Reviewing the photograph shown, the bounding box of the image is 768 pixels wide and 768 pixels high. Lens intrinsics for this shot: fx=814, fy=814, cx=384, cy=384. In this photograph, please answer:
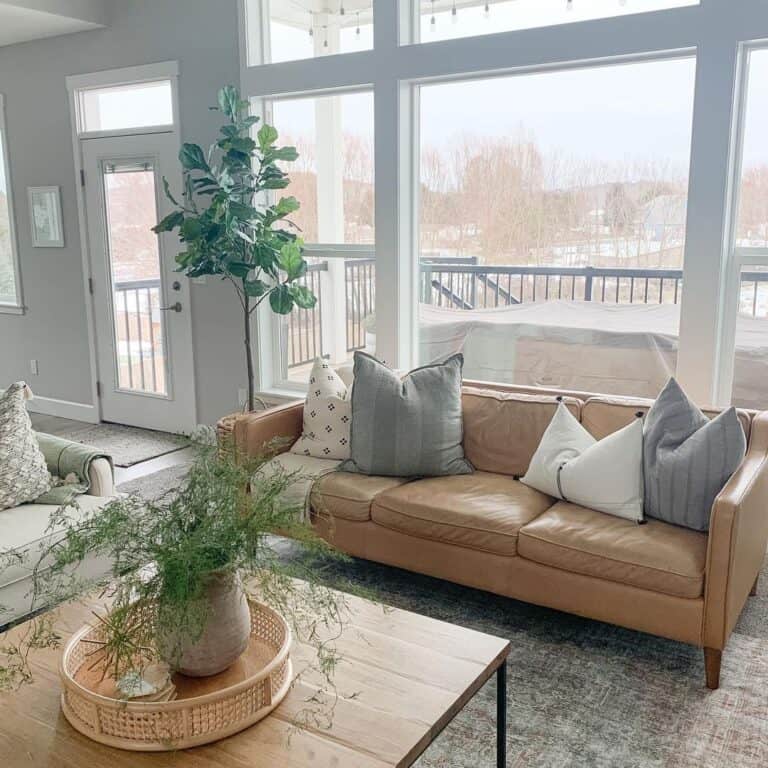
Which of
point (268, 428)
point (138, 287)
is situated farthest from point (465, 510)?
point (138, 287)

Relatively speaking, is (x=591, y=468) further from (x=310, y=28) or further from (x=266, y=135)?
(x=310, y=28)

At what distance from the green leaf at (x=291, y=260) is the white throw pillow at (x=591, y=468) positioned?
200 cm

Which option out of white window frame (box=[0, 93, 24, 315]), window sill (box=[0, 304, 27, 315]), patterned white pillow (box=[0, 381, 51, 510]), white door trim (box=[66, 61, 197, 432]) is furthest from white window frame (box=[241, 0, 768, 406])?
window sill (box=[0, 304, 27, 315])

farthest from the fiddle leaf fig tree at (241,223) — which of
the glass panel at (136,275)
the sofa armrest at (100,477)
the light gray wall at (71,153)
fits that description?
the sofa armrest at (100,477)

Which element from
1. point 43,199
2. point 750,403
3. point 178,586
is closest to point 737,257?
point 750,403

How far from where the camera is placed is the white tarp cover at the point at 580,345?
3803 millimetres

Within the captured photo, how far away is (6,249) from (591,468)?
17.5 feet

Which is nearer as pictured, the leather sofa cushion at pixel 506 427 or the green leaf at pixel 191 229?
the leather sofa cushion at pixel 506 427

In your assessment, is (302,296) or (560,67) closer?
(560,67)

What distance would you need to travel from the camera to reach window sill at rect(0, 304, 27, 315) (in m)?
6.41

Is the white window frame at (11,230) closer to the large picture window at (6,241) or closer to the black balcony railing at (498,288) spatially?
the large picture window at (6,241)

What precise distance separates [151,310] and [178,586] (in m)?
4.39

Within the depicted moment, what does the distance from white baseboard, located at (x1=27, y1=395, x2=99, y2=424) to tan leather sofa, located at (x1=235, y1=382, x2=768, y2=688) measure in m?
2.99

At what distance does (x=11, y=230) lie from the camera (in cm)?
636
